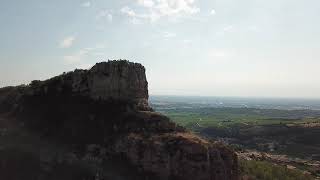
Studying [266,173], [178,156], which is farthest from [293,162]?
[178,156]

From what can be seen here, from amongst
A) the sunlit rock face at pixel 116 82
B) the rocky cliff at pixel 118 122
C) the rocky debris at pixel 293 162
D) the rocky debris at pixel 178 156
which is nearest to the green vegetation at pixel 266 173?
the rocky debris at pixel 178 156

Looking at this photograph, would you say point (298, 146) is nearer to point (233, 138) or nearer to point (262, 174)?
point (233, 138)

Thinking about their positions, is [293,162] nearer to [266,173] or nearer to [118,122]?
[266,173]

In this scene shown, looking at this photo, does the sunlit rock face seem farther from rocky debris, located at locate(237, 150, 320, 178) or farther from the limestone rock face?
rocky debris, located at locate(237, 150, 320, 178)

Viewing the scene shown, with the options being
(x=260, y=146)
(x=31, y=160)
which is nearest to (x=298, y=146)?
(x=260, y=146)

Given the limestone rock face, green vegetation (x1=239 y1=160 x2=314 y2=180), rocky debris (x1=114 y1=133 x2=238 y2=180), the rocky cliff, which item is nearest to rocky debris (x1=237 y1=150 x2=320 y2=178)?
green vegetation (x1=239 y1=160 x2=314 y2=180)

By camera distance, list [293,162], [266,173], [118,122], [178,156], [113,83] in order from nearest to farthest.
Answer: [178,156]
[118,122]
[113,83]
[266,173]
[293,162]

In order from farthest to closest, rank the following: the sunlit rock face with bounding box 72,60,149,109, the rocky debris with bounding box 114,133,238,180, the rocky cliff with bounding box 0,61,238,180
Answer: the sunlit rock face with bounding box 72,60,149,109 < the rocky cliff with bounding box 0,61,238,180 < the rocky debris with bounding box 114,133,238,180

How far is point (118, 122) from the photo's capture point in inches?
1938

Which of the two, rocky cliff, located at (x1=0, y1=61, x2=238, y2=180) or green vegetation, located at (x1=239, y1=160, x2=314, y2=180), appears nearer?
rocky cliff, located at (x1=0, y1=61, x2=238, y2=180)

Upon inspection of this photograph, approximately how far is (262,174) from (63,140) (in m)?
28.3

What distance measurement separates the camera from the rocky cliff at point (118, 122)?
43219mm

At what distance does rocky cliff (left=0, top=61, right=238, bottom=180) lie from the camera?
43219mm

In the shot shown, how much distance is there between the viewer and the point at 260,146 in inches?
5576
